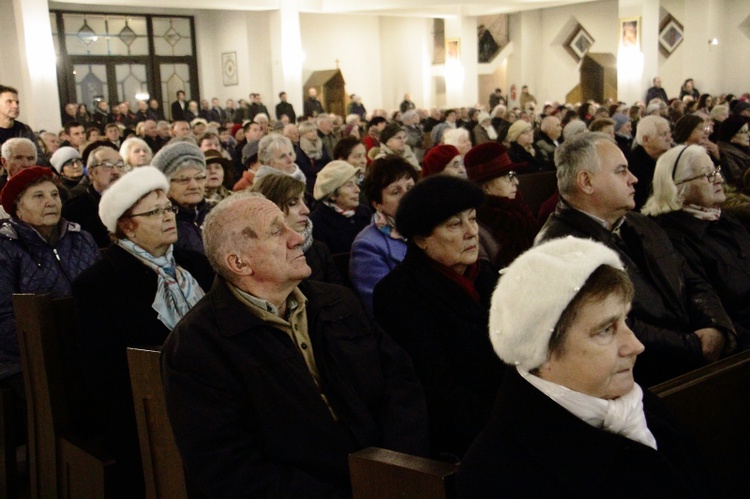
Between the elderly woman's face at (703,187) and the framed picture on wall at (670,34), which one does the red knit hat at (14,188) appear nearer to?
the elderly woman's face at (703,187)

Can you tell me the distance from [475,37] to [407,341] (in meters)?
20.0

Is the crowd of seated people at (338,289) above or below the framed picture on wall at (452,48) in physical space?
below

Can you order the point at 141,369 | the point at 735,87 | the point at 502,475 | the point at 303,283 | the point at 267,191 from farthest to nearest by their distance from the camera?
the point at 735,87
the point at 267,191
the point at 303,283
the point at 141,369
the point at 502,475

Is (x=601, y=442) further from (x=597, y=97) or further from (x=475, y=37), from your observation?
(x=597, y=97)

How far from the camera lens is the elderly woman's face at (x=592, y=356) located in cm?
157

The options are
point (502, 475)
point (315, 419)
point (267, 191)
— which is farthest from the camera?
point (267, 191)

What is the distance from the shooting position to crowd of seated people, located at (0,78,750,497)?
2.05 metres

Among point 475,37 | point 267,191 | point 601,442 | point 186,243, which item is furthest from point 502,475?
point 475,37

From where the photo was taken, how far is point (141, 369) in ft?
7.33

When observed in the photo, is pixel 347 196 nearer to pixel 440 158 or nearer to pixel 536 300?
pixel 440 158

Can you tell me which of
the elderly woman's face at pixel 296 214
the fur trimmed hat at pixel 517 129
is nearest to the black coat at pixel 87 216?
the elderly woman's face at pixel 296 214

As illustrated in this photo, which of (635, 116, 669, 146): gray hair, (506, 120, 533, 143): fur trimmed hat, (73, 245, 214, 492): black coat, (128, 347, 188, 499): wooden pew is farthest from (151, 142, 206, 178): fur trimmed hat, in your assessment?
(506, 120, 533, 143): fur trimmed hat

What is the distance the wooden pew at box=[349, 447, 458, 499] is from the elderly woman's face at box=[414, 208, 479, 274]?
42.1 inches

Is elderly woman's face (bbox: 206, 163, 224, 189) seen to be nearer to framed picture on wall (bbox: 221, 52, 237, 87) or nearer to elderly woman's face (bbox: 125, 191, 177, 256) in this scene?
elderly woman's face (bbox: 125, 191, 177, 256)
